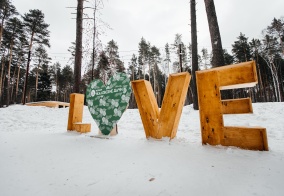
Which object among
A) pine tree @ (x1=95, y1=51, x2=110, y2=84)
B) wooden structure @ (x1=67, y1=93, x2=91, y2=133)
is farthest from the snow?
pine tree @ (x1=95, y1=51, x2=110, y2=84)

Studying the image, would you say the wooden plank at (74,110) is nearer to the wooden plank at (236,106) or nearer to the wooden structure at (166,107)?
the wooden structure at (166,107)

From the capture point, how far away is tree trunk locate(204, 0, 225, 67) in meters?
4.29

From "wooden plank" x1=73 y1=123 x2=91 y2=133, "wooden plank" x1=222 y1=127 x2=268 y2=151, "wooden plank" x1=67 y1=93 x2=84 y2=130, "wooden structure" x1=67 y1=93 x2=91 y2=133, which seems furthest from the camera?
"wooden plank" x1=67 y1=93 x2=84 y2=130

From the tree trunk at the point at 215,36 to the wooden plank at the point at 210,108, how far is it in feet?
7.75

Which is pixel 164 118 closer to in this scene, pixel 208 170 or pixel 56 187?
pixel 208 170

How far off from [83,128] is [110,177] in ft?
8.22

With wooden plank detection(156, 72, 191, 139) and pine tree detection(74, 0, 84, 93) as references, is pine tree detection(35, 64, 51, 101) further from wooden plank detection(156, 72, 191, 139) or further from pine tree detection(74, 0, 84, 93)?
wooden plank detection(156, 72, 191, 139)

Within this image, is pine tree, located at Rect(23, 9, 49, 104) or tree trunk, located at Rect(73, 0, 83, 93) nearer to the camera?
tree trunk, located at Rect(73, 0, 83, 93)

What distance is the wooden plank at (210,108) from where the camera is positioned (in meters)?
2.12

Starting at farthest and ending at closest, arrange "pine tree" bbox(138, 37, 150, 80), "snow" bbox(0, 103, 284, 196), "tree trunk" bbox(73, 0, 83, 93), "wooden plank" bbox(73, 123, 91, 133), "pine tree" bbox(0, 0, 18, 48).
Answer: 1. "pine tree" bbox(138, 37, 150, 80)
2. "pine tree" bbox(0, 0, 18, 48)
3. "tree trunk" bbox(73, 0, 83, 93)
4. "wooden plank" bbox(73, 123, 91, 133)
5. "snow" bbox(0, 103, 284, 196)

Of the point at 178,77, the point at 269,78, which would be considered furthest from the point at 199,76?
the point at 269,78

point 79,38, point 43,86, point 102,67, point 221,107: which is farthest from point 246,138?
point 43,86

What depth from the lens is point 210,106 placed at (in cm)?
220

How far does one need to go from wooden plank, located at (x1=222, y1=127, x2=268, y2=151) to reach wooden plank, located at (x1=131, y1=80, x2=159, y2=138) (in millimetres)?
1068
